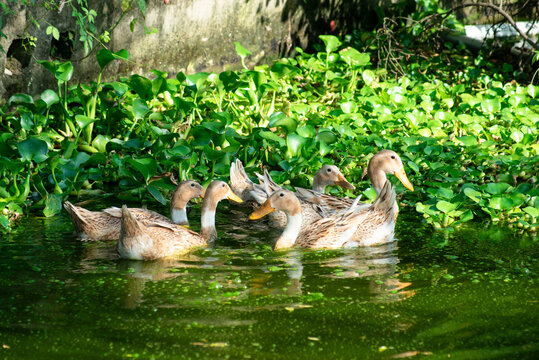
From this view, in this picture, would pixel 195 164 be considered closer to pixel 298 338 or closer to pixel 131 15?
pixel 131 15

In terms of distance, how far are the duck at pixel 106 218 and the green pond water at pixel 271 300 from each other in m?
0.10

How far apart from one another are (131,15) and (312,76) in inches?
101

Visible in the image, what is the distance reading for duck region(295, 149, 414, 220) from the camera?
647cm

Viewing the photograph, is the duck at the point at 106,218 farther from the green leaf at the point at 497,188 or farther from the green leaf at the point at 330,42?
the green leaf at the point at 330,42

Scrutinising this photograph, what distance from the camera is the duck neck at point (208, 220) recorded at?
600 cm

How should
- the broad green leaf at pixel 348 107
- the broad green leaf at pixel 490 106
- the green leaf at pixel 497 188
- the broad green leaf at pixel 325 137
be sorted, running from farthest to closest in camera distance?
the broad green leaf at pixel 490 106 → the broad green leaf at pixel 348 107 → the broad green leaf at pixel 325 137 → the green leaf at pixel 497 188

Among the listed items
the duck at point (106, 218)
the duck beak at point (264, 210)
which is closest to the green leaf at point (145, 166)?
the duck at point (106, 218)

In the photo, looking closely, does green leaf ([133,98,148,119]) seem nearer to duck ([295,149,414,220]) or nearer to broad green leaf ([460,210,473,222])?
duck ([295,149,414,220])

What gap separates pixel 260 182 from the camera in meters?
6.91

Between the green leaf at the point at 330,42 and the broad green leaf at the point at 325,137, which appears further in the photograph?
the green leaf at the point at 330,42

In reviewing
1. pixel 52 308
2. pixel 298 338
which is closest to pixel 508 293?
pixel 298 338

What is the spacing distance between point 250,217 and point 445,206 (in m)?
1.67

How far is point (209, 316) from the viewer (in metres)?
4.13

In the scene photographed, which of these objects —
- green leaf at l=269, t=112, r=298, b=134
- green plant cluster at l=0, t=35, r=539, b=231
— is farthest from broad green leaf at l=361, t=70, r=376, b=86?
green leaf at l=269, t=112, r=298, b=134
